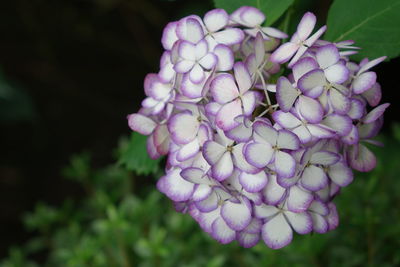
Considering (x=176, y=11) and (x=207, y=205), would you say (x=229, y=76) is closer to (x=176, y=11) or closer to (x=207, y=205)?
(x=207, y=205)

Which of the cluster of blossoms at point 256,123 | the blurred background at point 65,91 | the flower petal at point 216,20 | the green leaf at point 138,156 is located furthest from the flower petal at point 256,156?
the blurred background at point 65,91

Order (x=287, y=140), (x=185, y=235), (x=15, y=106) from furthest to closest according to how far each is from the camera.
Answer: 1. (x=15, y=106)
2. (x=185, y=235)
3. (x=287, y=140)

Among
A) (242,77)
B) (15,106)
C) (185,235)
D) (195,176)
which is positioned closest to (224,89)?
(242,77)

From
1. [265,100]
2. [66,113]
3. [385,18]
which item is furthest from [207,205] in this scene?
[66,113]

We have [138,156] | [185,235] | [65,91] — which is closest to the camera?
[138,156]

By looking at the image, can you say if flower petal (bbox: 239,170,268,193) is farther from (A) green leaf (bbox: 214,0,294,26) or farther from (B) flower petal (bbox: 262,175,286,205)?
(A) green leaf (bbox: 214,0,294,26)

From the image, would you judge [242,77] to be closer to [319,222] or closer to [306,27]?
[306,27]

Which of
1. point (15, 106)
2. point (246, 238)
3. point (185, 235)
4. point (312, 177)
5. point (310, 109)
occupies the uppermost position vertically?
point (310, 109)
